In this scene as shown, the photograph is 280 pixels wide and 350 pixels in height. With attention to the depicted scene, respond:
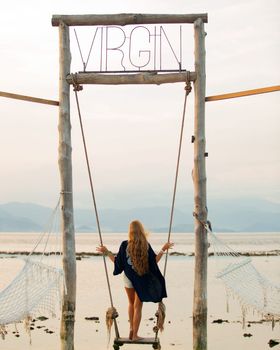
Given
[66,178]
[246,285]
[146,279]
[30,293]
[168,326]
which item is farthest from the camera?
[168,326]

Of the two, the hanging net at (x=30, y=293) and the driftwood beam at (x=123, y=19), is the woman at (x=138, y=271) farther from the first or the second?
the driftwood beam at (x=123, y=19)

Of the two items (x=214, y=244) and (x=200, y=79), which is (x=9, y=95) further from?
(x=214, y=244)

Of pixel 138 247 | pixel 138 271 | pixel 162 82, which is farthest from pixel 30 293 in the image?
pixel 162 82

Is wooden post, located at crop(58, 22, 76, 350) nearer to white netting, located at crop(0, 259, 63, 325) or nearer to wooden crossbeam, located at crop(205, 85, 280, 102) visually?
white netting, located at crop(0, 259, 63, 325)

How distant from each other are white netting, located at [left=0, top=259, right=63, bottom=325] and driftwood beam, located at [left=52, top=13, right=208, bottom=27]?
10.0 feet

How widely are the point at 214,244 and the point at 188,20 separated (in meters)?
2.80

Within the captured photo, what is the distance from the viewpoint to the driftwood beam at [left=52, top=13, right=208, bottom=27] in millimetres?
9148

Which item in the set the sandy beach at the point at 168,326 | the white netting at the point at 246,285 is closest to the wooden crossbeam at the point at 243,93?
the white netting at the point at 246,285

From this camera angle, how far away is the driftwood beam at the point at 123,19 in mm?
9148

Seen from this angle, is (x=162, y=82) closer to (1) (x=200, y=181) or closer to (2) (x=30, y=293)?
(1) (x=200, y=181)

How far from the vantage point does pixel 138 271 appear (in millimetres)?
8352

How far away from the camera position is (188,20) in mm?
9164

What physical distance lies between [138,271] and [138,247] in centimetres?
29

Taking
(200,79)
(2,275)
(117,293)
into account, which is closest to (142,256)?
(200,79)
